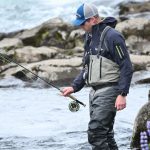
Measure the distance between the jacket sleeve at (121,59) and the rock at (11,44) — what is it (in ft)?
51.4

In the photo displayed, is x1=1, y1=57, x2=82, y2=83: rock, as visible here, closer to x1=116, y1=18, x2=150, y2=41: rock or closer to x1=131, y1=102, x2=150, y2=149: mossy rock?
x1=116, y1=18, x2=150, y2=41: rock

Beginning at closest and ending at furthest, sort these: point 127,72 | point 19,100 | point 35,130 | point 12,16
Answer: point 127,72
point 35,130
point 19,100
point 12,16

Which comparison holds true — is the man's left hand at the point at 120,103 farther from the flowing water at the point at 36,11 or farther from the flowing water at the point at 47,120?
the flowing water at the point at 36,11

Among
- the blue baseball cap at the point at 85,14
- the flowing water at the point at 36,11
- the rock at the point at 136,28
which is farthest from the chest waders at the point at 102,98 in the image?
the flowing water at the point at 36,11

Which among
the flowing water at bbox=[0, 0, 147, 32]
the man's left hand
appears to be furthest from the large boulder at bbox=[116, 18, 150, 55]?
the man's left hand

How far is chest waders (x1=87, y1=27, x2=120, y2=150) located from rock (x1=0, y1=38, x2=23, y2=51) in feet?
50.8

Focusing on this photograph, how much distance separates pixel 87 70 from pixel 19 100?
887 centimetres

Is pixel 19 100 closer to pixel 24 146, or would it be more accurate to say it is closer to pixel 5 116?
pixel 5 116

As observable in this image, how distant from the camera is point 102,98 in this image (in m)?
6.71

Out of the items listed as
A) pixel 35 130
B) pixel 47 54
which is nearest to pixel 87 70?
pixel 35 130

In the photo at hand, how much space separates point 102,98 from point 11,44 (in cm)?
1617

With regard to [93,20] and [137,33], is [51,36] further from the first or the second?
[93,20]

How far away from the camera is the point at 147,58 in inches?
732

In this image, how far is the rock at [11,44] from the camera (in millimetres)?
22230
